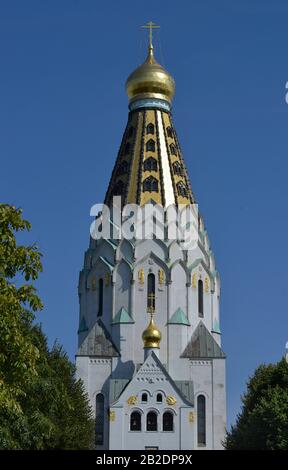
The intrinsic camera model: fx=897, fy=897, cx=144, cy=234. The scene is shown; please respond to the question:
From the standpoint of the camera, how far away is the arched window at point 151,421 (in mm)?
47375

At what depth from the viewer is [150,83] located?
184ft

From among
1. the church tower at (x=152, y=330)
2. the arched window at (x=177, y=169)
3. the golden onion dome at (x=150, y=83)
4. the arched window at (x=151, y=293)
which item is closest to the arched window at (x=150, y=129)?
the church tower at (x=152, y=330)

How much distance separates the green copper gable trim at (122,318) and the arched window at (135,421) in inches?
212

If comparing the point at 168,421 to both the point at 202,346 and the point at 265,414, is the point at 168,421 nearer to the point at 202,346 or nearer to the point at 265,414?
the point at 202,346

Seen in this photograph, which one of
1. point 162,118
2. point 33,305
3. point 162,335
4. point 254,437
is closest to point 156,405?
point 162,335

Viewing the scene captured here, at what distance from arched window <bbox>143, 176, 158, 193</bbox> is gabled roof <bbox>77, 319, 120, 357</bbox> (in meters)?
8.93

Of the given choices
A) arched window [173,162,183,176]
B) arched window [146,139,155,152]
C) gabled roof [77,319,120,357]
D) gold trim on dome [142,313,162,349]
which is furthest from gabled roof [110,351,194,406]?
arched window [146,139,155,152]

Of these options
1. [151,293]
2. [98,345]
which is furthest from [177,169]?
[98,345]

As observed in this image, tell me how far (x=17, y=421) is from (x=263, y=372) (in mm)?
20254

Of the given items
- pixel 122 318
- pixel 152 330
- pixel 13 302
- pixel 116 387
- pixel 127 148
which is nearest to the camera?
pixel 13 302

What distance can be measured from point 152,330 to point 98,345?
3.37 metres

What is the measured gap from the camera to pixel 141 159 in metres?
54.8

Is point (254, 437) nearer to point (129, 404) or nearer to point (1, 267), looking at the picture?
point (129, 404)
